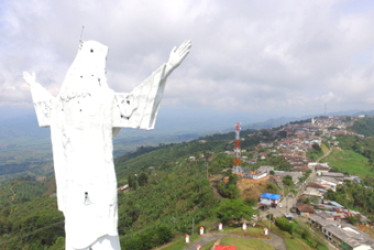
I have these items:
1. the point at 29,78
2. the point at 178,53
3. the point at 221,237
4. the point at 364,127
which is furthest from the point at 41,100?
the point at 364,127

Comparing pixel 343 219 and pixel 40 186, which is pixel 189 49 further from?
pixel 40 186

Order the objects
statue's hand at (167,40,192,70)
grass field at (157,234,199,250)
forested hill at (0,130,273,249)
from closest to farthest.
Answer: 1. statue's hand at (167,40,192,70)
2. grass field at (157,234,199,250)
3. forested hill at (0,130,273,249)

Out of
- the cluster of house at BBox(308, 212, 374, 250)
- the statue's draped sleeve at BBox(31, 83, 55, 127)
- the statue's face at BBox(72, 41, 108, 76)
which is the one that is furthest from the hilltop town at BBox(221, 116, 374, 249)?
the statue's face at BBox(72, 41, 108, 76)

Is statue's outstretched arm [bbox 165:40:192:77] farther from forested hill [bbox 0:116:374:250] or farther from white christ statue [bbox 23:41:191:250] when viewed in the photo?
forested hill [bbox 0:116:374:250]

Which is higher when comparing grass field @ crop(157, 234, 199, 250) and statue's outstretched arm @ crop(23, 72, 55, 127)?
statue's outstretched arm @ crop(23, 72, 55, 127)

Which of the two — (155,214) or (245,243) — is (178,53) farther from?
(155,214)

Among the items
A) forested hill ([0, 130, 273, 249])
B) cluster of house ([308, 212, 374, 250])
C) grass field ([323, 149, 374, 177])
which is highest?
forested hill ([0, 130, 273, 249])

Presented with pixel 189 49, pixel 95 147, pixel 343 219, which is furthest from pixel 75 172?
pixel 343 219

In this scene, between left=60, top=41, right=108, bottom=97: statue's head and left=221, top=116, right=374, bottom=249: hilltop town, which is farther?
left=221, top=116, right=374, bottom=249: hilltop town
